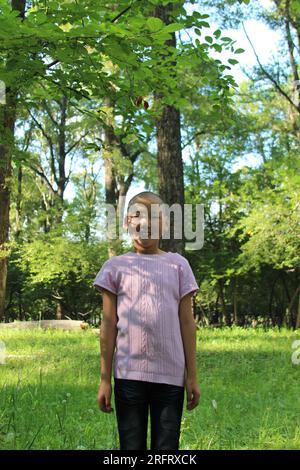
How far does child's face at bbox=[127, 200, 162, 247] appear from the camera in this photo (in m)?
2.88

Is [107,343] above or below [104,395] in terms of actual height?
→ above

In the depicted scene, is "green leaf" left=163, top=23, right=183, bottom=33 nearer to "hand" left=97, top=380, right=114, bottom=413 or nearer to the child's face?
the child's face

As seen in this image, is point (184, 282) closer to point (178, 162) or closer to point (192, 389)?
point (192, 389)

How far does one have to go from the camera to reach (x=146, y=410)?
9.20 feet

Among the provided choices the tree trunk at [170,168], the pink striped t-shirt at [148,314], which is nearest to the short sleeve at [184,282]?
the pink striped t-shirt at [148,314]

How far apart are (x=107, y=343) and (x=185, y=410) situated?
4202 mm

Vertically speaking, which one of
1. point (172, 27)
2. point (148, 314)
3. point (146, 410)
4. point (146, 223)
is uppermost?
point (172, 27)

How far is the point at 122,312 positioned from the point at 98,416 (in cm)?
372

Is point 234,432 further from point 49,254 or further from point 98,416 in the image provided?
point 49,254

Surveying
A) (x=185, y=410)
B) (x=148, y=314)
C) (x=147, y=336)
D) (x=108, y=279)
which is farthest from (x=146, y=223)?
(x=185, y=410)

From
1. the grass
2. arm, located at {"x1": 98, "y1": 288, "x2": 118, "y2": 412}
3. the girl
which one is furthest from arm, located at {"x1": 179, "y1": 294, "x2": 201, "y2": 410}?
the grass

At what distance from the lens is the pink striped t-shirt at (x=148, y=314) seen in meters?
2.81

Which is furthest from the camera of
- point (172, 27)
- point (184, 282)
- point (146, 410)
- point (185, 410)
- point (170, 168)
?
point (170, 168)

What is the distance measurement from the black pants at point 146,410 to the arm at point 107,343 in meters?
0.08
